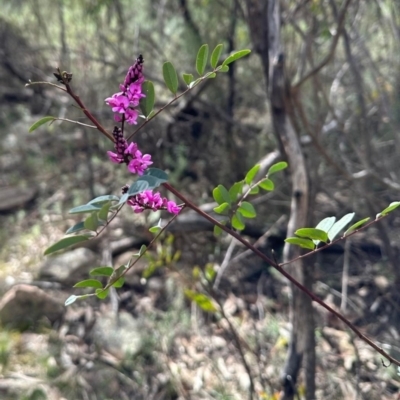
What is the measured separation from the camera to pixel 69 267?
11.6 feet

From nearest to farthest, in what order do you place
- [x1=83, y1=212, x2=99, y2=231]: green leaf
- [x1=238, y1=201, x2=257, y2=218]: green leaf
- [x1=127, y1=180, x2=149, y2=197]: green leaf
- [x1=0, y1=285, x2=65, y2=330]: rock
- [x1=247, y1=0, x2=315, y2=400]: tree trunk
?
[x1=127, y1=180, x2=149, y2=197]: green leaf < [x1=83, y1=212, x2=99, y2=231]: green leaf < [x1=238, y1=201, x2=257, y2=218]: green leaf < [x1=247, y1=0, x2=315, y2=400]: tree trunk < [x1=0, y1=285, x2=65, y2=330]: rock

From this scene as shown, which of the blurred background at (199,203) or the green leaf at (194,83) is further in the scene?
the blurred background at (199,203)

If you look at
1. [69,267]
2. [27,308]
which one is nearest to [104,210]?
[27,308]

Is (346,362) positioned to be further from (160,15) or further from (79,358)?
(160,15)

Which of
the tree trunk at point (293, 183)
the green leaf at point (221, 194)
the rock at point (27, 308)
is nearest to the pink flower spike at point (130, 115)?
the green leaf at point (221, 194)

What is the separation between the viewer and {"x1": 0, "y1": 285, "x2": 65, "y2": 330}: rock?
10.1ft

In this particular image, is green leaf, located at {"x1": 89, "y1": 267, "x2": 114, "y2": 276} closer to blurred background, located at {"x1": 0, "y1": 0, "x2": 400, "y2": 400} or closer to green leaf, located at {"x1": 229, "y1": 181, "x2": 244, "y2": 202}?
green leaf, located at {"x1": 229, "y1": 181, "x2": 244, "y2": 202}

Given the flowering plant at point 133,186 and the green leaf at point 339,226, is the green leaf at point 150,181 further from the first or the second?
the green leaf at point 339,226

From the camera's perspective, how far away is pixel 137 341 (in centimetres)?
284

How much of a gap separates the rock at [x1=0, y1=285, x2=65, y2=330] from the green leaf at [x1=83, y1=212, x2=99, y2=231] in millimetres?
2633

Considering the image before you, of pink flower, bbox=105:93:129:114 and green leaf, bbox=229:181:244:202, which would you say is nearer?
pink flower, bbox=105:93:129:114

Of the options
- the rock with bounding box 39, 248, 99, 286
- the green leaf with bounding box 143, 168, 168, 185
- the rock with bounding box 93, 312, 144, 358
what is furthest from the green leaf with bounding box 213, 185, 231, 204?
the rock with bounding box 39, 248, 99, 286

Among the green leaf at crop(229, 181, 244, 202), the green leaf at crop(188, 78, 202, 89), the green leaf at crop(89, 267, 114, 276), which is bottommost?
the green leaf at crop(89, 267, 114, 276)

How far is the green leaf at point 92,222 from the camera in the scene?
733 mm
